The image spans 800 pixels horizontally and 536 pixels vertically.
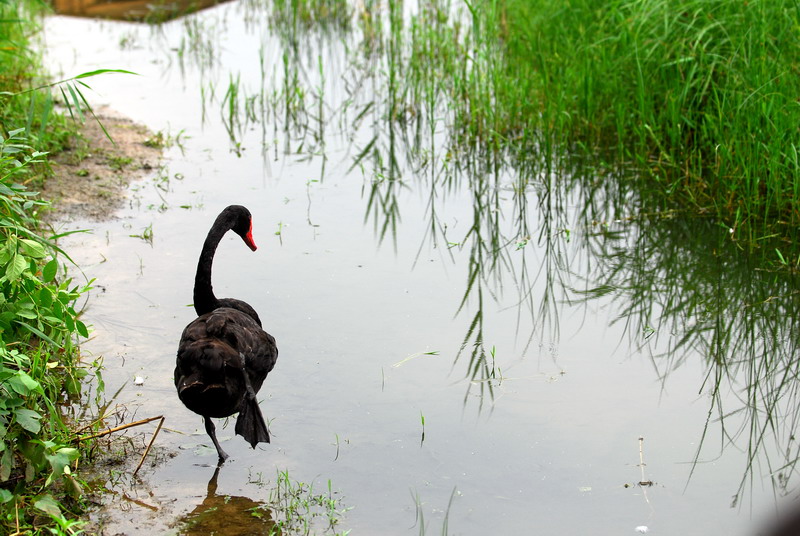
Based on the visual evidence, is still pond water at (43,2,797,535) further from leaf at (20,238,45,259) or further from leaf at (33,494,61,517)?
leaf at (20,238,45,259)

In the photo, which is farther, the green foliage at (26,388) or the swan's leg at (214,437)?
the swan's leg at (214,437)

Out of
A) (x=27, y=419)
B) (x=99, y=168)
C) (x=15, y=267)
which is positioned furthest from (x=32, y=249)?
(x=99, y=168)

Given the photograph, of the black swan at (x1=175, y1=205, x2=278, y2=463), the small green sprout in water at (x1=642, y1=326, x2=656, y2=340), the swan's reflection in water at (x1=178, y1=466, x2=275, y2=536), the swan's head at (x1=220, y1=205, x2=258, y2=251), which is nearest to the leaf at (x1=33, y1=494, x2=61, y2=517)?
the swan's reflection in water at (x1=178, y1=466, x2=275, y2=536)

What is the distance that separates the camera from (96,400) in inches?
186

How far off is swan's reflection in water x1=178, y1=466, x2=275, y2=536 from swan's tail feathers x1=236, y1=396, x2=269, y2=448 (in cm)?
29

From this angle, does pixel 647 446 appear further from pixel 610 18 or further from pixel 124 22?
pixel 124 22

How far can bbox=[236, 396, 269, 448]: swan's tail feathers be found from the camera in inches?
171

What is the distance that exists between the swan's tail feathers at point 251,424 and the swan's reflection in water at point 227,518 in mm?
Result: 290

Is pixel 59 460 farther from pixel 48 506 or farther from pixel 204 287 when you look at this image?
pixel 204 287

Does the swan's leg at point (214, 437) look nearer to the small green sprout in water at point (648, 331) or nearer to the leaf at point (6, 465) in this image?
the leaf at point (6, 465)

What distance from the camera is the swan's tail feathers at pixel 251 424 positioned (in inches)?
171

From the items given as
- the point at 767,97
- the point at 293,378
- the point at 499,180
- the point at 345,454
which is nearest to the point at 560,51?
the point at 499,180

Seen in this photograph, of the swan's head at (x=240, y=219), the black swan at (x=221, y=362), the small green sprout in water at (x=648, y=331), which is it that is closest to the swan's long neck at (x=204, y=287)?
the black swan at (x=221, y=362)

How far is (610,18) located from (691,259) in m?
3.00
